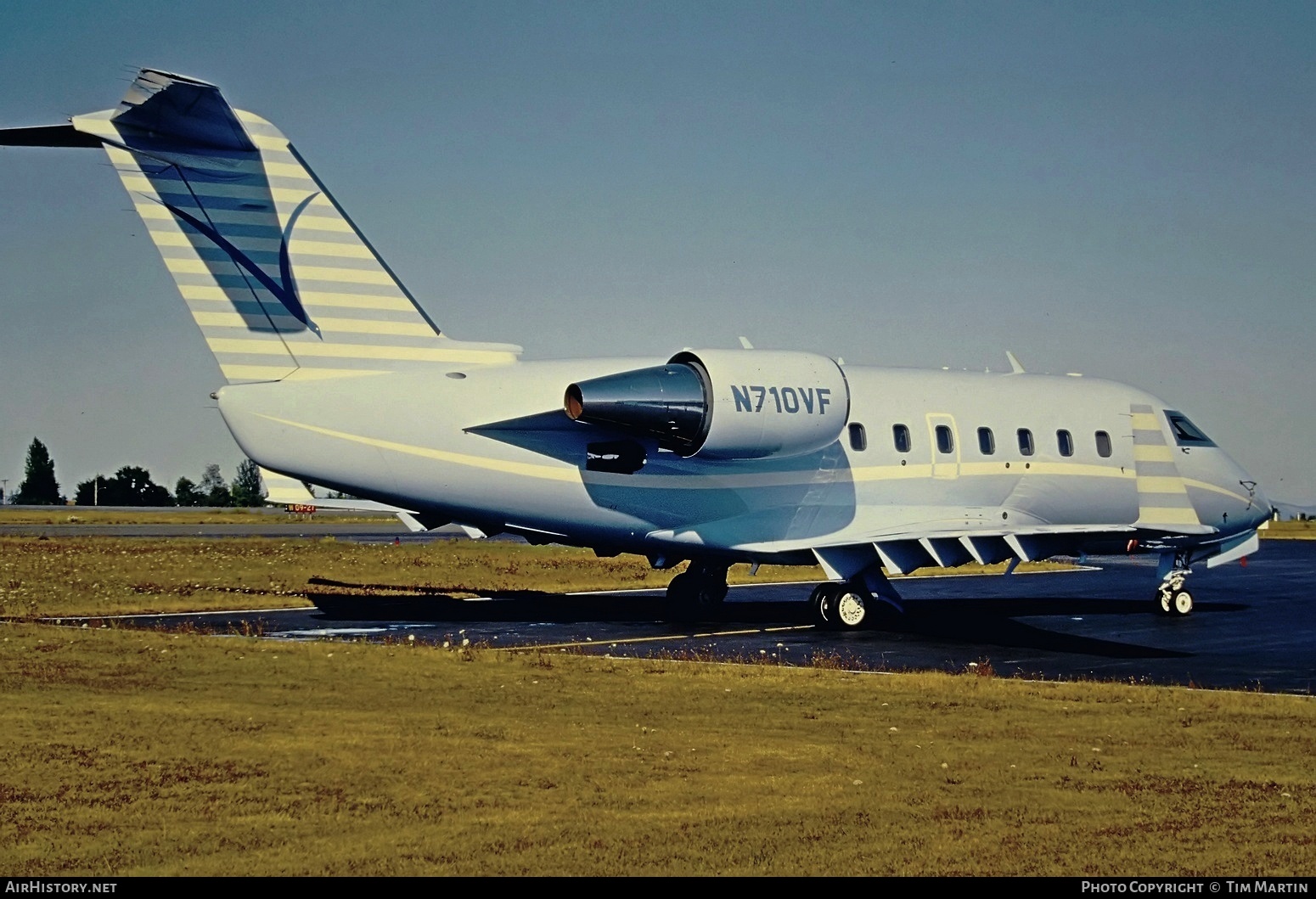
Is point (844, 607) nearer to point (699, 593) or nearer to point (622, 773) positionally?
point (699, 593)

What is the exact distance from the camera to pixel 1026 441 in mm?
26672

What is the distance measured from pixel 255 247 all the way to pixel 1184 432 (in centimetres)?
1913

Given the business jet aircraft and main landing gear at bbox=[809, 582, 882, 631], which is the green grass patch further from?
main landing gear at bbox=[809, 582, 882, 631]

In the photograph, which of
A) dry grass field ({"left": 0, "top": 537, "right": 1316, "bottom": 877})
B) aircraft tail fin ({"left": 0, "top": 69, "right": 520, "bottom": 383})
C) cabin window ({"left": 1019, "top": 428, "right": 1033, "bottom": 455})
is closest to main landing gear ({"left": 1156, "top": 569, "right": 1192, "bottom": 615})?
cabin window ({"left": 1019, "top": 428, "right": 1033, "bottom": 455})

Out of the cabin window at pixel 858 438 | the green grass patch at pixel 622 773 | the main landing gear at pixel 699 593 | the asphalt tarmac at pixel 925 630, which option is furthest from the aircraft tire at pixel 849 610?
the green grass patch at pixel 622 773

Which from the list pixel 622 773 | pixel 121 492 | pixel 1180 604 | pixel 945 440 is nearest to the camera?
pixel 622 773

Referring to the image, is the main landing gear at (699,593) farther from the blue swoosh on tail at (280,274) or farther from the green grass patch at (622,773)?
the green grass patch at (622,773)

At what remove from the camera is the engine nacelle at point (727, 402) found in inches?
827

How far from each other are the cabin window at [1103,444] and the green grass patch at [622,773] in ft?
39.0

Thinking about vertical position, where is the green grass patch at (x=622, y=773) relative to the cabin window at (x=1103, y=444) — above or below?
below

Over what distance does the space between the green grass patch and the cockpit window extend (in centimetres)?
1374

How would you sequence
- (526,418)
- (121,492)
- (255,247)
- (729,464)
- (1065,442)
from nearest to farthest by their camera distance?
(255,247) < (526,418) < (729,464) < (1065,442) < (121,492)

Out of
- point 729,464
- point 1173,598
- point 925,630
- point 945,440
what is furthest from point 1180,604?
point 729,464

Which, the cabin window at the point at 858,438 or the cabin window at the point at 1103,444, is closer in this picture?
the cabin window at the point at 858,438
